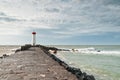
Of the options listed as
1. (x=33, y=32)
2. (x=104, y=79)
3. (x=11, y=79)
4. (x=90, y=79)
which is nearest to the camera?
(x=11, y=79)

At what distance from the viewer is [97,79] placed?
11930 mm

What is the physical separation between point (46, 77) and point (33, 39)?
82.7ft

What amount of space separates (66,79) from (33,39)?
2547 cm

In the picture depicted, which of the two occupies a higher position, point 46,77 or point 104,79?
point 46,77

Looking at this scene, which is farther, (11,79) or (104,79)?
(104,79)

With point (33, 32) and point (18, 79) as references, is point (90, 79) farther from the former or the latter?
point (33, 32)

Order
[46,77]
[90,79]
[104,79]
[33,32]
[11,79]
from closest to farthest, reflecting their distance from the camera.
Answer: [11,79] → [46,77] → [90,79] → [104,79] → [33,32]

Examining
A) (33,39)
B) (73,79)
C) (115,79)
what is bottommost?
(115,79)

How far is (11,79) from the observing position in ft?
16.6

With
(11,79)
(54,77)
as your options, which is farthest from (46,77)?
(11,79)

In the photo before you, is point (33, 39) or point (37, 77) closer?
point (37, 77)

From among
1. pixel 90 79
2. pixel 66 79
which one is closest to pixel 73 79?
pixel 66 79

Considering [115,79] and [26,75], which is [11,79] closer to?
[26,75]

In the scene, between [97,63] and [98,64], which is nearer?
[98,64]
